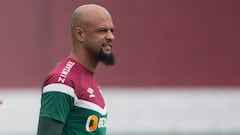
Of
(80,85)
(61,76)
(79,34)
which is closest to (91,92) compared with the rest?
(80,85)

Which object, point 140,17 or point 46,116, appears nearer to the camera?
point 46,116

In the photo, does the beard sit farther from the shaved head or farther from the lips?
the shaved head

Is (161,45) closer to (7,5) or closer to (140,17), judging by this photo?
(140,17)

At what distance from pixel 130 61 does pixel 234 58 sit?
64.1 inches

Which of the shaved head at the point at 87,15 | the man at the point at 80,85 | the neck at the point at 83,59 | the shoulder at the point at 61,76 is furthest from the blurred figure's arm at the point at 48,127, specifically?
the shaved head at the point at 87,15

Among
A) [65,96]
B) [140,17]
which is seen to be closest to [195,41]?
[140,17]

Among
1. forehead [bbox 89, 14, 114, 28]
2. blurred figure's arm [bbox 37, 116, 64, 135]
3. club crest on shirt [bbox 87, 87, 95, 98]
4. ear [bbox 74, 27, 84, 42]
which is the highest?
forehead [bbox 89, 14, 114, 28]

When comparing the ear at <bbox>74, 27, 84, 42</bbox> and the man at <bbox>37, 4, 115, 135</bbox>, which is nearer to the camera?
the man at <bbox>37, 4, 115, 135</bbox>

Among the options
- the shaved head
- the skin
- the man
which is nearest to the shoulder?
the man

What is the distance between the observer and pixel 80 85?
3.23 meters

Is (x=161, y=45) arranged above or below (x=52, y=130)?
above

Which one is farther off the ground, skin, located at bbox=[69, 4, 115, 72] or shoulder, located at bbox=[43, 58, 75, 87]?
skin, located at bbox=[69, 4, 115, 72]

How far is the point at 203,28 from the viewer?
10703mm

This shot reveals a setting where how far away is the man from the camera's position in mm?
3119
